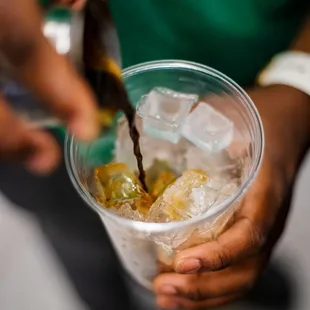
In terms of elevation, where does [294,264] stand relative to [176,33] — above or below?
below

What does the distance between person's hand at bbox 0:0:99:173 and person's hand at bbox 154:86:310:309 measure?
0.83 feet

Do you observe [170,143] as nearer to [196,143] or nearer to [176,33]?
[196,143]

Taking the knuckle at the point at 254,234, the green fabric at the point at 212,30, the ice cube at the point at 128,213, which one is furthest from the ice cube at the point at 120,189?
the green fabric at the point at 212,30

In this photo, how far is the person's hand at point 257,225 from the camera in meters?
0.66

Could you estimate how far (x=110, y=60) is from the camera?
507mm

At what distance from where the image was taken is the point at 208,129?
26.8 inches

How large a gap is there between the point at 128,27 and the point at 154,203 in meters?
0.31

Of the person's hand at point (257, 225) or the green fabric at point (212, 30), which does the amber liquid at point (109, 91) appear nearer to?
the person's hand at point (257, 225)

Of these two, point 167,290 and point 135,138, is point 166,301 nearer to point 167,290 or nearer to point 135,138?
point 167,290

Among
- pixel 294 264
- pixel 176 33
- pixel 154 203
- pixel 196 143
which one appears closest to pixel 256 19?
pixel 176 33

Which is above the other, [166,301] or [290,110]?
[290,110]

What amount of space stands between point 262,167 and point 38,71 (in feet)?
1.31

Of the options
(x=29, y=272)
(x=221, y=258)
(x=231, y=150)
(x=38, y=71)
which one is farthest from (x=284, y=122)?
(x=29, y=272)

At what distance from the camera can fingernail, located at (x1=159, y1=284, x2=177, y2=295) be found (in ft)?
2.38
